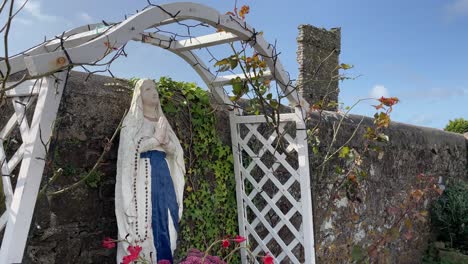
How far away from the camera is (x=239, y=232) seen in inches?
169

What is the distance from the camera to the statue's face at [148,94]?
10.6ft

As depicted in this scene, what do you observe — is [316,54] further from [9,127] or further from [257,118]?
[9,127]

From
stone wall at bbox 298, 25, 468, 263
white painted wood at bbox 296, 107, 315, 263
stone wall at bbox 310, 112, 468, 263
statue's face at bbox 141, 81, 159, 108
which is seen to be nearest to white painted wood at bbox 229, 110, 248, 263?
white painted wood at bbox 296, 107, 315, 263

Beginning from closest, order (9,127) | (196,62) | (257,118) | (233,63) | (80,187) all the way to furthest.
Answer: (9,127), (80,187), (233,63), (196,62), (257,118)

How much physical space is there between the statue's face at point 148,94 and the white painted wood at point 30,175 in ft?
2.48

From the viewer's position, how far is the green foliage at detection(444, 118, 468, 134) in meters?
13.4

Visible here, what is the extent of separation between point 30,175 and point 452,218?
5976 millimetres

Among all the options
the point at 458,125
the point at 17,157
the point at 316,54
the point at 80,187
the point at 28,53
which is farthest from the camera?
the point at 316,54

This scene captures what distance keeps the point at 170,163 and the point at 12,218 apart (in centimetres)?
115

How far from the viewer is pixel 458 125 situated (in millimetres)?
13609

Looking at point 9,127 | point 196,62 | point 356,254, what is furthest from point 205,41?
point 356,254

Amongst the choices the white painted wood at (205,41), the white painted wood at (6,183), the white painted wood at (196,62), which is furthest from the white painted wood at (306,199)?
the white painted wood at (6,183)

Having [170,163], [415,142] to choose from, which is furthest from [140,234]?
[415,142]

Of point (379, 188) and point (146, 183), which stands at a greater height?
point (379, 188)
